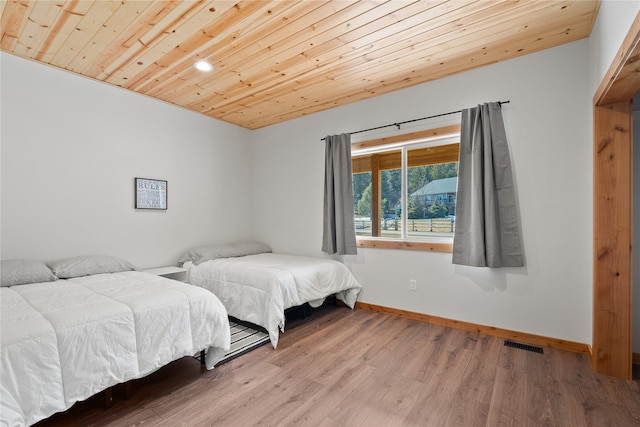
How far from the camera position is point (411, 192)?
11.3 ft

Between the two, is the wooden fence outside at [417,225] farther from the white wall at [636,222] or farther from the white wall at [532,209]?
the white wall at [636,222]

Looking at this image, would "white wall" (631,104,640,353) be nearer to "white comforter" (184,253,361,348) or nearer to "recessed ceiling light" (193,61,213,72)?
"white comforter" (184,253,361,348)

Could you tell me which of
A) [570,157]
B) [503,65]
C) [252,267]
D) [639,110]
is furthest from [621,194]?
[252,267]

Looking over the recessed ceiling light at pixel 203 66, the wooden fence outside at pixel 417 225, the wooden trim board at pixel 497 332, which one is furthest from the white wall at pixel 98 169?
the wooden trim board at pixel 497 332

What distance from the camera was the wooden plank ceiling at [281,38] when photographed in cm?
203

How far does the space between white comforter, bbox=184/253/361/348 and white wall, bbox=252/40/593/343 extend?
59cm

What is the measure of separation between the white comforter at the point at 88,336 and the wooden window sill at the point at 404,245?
198 cm

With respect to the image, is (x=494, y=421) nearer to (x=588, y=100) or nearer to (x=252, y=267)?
(x=252, y=267)

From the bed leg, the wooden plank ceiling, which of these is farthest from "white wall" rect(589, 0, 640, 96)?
the bed leg

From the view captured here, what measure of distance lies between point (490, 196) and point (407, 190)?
0.92 meters

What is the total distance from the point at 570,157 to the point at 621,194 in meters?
0.57

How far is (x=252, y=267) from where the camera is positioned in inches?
123

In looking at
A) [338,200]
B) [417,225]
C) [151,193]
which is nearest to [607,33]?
[417,225]

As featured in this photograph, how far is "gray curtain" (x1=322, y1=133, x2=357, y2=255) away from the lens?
3.68 meters
